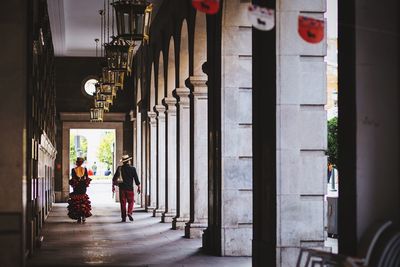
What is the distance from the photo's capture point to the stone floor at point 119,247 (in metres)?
12.8

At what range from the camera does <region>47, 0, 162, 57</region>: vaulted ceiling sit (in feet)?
82.1

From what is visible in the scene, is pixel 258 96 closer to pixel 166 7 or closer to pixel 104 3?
pixel 166 7

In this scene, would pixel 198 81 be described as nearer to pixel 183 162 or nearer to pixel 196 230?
pixel 196 230

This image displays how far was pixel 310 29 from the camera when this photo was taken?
6910 millimetres

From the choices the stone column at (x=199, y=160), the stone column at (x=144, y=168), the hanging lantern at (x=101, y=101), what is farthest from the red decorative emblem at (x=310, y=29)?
the stone column at (x=144, y=168)

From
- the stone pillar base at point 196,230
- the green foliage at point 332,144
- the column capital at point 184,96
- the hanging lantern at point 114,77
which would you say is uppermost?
the hanging lantern at point 114,77

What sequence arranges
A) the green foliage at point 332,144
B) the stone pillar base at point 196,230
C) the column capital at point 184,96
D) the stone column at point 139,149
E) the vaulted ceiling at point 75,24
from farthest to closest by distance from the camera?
1. the stone column at point 139,149
2. the vaulted ceiling at point 75,24
3. the column capital at point 184,96
4. the green foliage at point 332,144
5. the stone pillar base at point 196,230

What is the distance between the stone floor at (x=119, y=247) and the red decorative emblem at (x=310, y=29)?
610 centimetres

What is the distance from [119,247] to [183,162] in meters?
4.96

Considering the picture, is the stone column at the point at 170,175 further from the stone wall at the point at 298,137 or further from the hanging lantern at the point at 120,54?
the stone wall at the point at 298,137

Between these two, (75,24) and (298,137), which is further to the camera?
(75,24)

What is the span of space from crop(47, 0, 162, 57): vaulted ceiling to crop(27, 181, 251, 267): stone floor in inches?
256

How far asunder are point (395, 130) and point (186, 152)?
1241 cm

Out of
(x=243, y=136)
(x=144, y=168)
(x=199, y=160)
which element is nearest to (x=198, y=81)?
(x=199, y=160)
